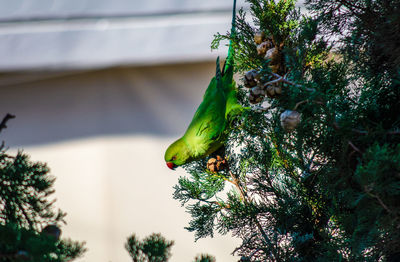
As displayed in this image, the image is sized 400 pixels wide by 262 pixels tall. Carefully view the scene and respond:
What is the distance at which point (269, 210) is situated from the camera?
351mm

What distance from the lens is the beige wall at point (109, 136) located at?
1074 millimetres

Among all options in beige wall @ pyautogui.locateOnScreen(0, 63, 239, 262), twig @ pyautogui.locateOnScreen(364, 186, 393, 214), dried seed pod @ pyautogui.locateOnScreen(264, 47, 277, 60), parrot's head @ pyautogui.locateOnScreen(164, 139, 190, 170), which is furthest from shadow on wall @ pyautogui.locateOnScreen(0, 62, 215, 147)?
twig @ pyautogui.locateOnScreen(364, 186, 393, 214)

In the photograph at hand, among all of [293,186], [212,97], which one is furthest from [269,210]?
[212,97]

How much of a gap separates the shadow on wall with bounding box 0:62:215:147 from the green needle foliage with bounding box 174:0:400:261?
2.31 feet

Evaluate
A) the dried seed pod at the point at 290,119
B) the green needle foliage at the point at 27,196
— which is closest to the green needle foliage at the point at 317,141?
the dried seed pod at the point at 290,119

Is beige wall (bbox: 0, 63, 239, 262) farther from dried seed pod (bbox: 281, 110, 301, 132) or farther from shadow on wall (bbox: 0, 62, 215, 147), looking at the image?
dried seed pod (bbox: 281, 110, 301, 132)

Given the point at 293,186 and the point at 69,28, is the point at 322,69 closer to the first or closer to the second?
the point at 293,186

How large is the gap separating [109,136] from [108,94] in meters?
0.13

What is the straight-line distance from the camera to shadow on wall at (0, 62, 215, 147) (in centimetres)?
109

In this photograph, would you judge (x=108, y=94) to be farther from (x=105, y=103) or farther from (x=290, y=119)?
(x=290, y=119)

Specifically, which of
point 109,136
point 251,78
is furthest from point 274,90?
point 109,136

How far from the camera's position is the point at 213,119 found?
0.40 metres

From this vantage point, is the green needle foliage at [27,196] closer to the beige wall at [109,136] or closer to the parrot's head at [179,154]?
the parrot's head at [179,154]

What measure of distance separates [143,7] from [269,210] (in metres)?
0.81
